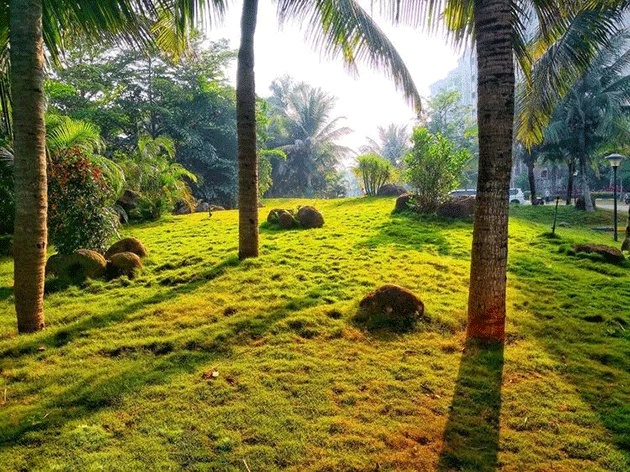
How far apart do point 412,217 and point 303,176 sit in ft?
73.6

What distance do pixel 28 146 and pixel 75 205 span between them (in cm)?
307

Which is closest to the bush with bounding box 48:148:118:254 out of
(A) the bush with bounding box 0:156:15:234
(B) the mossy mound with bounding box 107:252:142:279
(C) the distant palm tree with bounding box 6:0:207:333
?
(B) the mossy mound with bounding box 107:252:142:279

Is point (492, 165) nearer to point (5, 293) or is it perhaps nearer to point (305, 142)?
point (5, 293)

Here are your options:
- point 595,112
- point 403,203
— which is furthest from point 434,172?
point 595,112

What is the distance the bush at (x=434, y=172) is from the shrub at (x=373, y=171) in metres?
6.09

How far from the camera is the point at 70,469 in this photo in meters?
2.57

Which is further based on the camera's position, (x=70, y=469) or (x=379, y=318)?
(x=379, y=318)

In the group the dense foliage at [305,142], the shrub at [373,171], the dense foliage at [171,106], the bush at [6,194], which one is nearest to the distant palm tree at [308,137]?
the dense foliage at [305,142]

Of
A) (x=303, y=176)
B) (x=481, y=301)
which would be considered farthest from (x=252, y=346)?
(x=303, y=176)

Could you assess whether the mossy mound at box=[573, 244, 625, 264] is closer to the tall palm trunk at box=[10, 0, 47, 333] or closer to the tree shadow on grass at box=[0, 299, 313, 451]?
the tree shadow on grass at box=[0, 299, 313, 451]

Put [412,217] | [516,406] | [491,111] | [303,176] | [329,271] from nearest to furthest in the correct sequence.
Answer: [516,406], [491,111], [329,271], [412,217], [303,176]

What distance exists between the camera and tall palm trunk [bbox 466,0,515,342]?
399 cm

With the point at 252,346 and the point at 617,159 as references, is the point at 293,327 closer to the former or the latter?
the point at 252,346

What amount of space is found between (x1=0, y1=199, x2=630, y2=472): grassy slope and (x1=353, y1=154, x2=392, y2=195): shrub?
11.9m
